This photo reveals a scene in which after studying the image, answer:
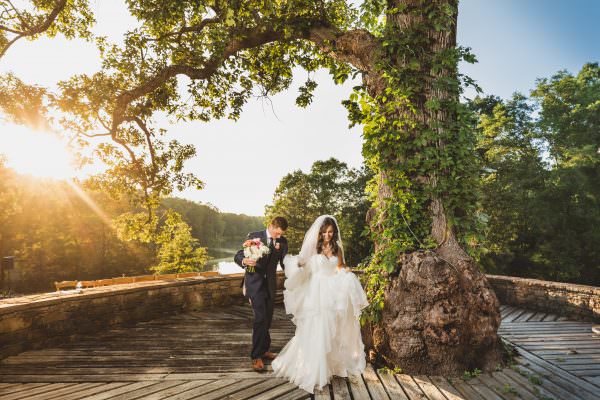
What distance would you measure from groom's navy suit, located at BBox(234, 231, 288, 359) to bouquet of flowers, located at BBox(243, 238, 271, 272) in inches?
3.9

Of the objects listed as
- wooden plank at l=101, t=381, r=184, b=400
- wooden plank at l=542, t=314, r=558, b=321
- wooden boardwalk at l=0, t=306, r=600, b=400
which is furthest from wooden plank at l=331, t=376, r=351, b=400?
wooden plank at l=542, t=314, r=558, b=321

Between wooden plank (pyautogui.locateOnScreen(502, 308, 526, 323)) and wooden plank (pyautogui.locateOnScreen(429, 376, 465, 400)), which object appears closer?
wooden plank (pyautogui.locateOnScreen(429, 376, 465, 400))

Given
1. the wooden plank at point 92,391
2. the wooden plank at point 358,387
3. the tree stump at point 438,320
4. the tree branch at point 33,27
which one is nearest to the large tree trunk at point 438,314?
the tree stump at point 438,320

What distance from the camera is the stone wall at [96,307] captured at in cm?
440

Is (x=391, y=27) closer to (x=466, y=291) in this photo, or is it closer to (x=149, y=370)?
(x=466, y=291)

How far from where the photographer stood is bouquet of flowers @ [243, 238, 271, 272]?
13.6ft

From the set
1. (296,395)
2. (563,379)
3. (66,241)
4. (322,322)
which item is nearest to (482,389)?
(563,379)

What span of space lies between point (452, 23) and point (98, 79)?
253 inches

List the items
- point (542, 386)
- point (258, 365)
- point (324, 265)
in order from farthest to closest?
point (324, 265)
point (258, 365)
point (542, 386)

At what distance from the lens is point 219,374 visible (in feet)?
12.6

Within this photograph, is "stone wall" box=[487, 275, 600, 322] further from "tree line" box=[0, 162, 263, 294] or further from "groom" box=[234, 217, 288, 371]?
"tree line" box=[0, 162, 263, 294]

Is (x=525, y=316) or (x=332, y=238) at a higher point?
(x=332, y=238)

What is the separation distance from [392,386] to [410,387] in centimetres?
20

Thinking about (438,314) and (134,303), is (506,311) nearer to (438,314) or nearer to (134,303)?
(438,314)
